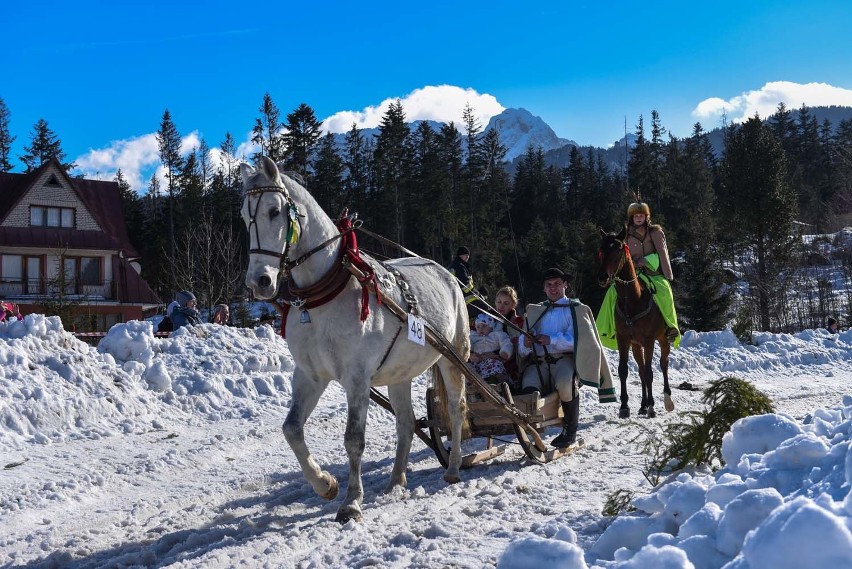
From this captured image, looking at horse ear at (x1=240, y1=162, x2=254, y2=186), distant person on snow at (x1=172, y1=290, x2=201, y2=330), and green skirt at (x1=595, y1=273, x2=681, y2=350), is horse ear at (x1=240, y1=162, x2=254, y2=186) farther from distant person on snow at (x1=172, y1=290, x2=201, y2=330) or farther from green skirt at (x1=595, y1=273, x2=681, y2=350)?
distant person on snow at (x1=172, y1=290, x2=201, y2=330)

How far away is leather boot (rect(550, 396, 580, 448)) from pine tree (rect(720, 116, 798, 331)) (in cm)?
3357

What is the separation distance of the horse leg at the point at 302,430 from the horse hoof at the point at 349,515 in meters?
0.33

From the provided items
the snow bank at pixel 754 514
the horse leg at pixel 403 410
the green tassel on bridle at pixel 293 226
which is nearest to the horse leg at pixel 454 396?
the horse leg at pixel 403 410

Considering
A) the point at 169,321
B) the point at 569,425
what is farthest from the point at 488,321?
the point at 169,321

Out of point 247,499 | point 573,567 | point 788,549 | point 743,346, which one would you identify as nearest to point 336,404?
point 247,499

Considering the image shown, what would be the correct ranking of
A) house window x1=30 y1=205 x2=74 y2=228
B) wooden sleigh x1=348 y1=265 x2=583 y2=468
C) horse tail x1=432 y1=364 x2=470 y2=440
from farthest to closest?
house window x1=30 y1=205 x2=74 y2=228, horse tail x1=432 y1=364 x2=470 y2=440, wooden sleigh x1=348 y1=265 x2=583 y2=468

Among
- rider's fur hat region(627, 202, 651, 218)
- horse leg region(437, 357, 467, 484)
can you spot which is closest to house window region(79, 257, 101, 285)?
rider's fur hat region(627, 202, 651, 218)

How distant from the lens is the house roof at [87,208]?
35469 millimetres

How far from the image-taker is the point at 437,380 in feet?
24.6

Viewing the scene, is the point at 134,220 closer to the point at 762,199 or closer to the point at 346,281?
the point at 762,199

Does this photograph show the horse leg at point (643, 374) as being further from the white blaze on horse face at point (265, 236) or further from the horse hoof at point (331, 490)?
the white blaze on horse face at point (265, 236)

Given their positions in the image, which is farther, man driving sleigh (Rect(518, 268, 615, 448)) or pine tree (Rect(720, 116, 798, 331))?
pine tree (Rect(720, 116, 798, 331))

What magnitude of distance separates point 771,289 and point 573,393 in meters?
32.2

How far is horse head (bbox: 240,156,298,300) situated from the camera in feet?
16.3
